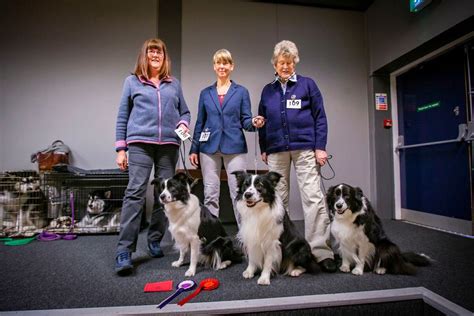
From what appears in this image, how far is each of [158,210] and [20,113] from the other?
3.08 meters

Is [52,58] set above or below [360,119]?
above

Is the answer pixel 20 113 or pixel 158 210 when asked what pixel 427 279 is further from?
pixel 20 113

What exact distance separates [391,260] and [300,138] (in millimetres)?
1102

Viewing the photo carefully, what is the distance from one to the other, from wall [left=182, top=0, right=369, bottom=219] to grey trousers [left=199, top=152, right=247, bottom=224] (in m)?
1.74

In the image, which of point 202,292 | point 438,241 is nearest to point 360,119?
point 438,241

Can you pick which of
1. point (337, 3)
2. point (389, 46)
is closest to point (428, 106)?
point (389, 46)

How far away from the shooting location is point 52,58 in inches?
155

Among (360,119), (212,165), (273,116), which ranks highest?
(360,119)

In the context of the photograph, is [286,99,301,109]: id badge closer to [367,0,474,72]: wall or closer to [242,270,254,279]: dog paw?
[242,270,254,279]: dog paw

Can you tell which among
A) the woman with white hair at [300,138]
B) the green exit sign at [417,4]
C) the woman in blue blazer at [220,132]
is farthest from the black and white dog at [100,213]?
the green exit sign at [417,4]

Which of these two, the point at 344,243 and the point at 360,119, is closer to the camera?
the point at 344,243

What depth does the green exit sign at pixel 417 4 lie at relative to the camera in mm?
3127

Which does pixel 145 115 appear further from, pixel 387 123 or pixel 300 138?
pixel 387 123

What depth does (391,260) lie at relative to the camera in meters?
1.87
